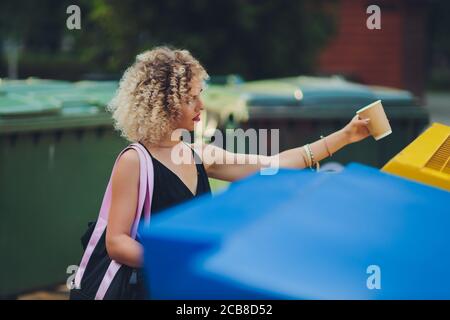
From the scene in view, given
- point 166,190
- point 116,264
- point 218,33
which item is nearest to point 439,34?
point 218,33

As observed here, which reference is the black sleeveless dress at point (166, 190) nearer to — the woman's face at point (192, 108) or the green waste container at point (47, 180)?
the woman's face at point (192, 108)

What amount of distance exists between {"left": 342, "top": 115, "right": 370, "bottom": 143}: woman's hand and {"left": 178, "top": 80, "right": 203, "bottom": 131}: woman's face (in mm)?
550

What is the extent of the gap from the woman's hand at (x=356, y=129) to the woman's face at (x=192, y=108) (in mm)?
550

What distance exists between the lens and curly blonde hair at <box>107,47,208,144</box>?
2.77m

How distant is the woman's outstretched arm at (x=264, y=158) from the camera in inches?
119

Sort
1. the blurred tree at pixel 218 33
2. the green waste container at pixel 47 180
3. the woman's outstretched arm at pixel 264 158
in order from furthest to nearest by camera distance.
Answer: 1. the blurred tree at pixel 218 33
2. the green waste container at pixel 47 180
3. the woman's outstretched arm at pixel 264 158

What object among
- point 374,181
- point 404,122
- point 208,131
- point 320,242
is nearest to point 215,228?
point 320,242

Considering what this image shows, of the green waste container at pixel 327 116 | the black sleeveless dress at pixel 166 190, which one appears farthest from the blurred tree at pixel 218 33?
the black sleeveless dress at pixel 166 190

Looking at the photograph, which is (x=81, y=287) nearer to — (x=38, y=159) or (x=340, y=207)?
(x=340, y=207)

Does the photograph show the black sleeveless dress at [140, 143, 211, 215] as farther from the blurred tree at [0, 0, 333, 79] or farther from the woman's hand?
the blurred tree at [0, 0, 333, 79]

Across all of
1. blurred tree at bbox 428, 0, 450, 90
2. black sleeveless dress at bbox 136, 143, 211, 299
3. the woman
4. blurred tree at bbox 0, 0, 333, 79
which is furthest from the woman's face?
blurred tree at bbox 428, 0, 450, 90

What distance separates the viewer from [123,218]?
2602mm

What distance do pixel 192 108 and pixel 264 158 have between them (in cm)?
43

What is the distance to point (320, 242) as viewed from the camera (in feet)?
6.52
